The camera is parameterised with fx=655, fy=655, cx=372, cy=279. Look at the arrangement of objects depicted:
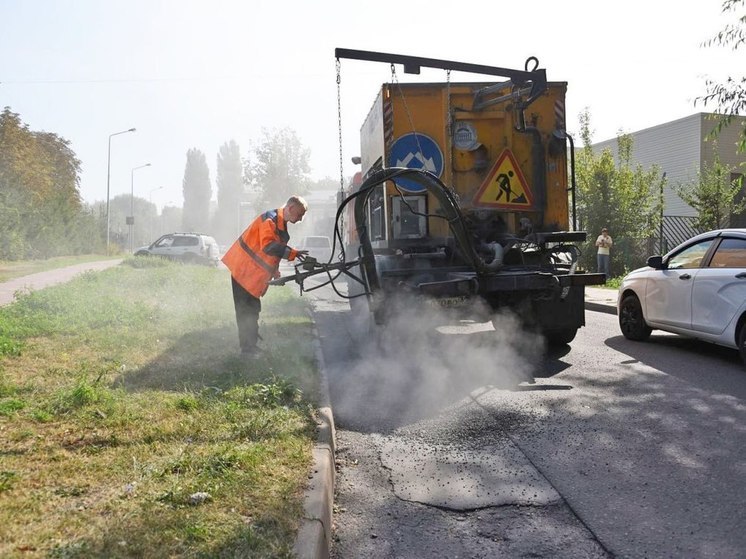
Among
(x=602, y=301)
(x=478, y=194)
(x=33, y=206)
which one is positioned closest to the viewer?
(x=478, y=194)

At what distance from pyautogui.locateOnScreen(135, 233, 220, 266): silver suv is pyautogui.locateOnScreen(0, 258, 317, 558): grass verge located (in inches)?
806

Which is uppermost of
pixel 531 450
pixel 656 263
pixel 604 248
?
pixel 604 248

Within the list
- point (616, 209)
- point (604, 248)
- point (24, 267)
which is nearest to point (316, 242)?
point (24, 267)

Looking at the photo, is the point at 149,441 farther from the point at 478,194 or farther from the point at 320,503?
the point at 478,194

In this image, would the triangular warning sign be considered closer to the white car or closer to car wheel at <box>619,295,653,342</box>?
the white car

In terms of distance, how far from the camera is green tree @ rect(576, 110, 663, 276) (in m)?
20.6

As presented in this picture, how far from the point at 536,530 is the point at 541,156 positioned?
5495 mm

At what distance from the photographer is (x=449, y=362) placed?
7383mm

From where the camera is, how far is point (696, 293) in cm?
755

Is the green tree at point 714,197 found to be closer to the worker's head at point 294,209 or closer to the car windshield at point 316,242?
the car windshield at point 316,242

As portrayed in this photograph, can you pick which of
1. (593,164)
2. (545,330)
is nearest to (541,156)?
(545,330)

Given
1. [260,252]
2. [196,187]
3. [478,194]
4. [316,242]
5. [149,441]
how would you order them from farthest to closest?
[196,187] < [316,242] < [478,194] < [260,252] < [149,441]

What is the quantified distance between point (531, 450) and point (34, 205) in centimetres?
3687

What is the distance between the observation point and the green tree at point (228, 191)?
107 m
